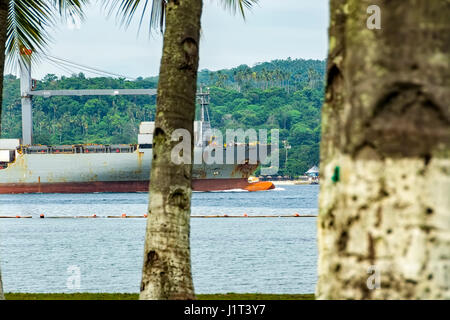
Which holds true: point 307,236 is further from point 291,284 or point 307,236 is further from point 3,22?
point 3,22

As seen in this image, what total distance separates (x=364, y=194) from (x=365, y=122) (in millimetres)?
246

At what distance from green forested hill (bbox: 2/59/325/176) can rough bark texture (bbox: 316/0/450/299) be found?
378 ft

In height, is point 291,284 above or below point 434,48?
below

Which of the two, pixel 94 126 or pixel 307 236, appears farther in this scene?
pixel 94 126

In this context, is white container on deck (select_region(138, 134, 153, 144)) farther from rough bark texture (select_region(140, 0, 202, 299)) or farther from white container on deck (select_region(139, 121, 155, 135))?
rough bark texture (select_region(140, 0, 202, 299))

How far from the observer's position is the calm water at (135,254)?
784 inches

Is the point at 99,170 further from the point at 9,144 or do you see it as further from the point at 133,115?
the point at 133,115

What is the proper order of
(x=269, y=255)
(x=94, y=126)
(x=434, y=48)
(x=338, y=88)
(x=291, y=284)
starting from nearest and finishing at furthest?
(x=434, y=48), (x=338, y=88), (x=291, y=284), (x=269, y=255), (x=94, y=126)

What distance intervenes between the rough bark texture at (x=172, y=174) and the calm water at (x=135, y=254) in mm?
11225

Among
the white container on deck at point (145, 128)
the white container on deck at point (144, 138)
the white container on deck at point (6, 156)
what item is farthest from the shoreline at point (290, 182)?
the white container on deck at point (6, 156)

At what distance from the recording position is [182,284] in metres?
6.54

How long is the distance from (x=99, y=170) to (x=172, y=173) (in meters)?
73.1

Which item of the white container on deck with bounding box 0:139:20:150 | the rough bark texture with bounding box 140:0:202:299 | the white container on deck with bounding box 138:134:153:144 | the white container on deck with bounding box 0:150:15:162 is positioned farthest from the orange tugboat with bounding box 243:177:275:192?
the rough bark texture with bounding box 140:0:202:299

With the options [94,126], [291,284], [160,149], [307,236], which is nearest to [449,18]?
[160,149]
